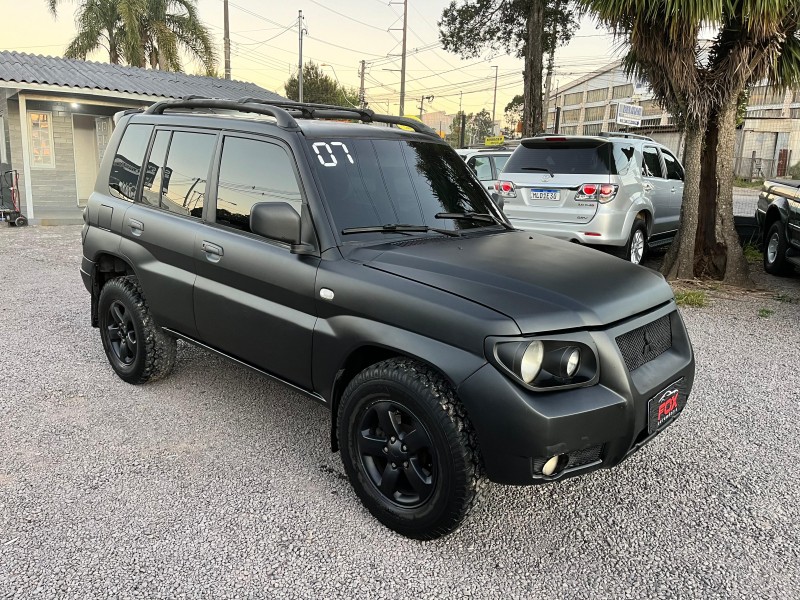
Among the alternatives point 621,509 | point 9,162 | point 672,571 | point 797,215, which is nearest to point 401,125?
point 621,509

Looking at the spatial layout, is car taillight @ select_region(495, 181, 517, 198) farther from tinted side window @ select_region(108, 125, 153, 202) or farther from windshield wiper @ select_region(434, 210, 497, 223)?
tinted side window @ select_region(108, 125, 153, 202)

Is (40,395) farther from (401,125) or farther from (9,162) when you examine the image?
(9,162)

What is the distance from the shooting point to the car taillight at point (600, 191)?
798 centimetres

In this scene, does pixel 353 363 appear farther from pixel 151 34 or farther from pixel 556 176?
pixel 151 34

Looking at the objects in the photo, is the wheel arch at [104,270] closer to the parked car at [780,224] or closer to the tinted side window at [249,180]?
the tinted side window at [249,180]

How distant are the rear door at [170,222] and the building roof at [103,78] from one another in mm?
11943

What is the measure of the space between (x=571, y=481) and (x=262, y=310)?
190 centimetres

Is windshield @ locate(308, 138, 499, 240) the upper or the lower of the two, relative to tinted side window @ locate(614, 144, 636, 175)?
lower

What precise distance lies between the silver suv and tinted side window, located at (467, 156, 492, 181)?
2556mm

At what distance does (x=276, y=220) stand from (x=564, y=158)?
6192mm

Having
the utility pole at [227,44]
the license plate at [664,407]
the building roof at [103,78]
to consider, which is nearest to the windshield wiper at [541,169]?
the license plate at [664,407]

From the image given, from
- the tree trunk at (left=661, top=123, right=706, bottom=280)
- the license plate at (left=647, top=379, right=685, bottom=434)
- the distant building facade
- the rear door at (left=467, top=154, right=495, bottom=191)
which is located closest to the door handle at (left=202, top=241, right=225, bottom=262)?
the license plate at (left=647, top=379, right=685, bottom=434)

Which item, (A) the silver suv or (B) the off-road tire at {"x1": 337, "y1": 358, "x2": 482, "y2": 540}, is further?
(A) the silver suv

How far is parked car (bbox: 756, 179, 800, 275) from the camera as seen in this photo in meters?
8.06
